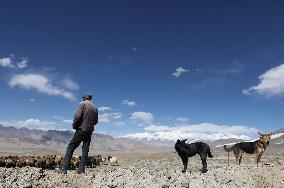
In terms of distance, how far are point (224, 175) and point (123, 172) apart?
3.32 m

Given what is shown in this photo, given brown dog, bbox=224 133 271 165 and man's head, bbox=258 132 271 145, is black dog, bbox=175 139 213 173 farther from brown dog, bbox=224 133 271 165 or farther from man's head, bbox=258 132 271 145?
man's head, bbox=258 132 271 145

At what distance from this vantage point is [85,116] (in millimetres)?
12156

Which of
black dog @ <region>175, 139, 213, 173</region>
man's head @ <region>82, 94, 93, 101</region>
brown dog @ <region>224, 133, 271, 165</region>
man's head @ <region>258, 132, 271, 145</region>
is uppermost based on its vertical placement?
man's head @ <region>82, 94, 93, 101</region>

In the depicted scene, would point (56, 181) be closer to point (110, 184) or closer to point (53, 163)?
point (110, 184)

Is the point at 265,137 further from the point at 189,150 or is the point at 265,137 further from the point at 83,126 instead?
the point at 83,126

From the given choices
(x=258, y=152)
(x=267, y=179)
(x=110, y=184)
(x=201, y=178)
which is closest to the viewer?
(x=110, y=184)

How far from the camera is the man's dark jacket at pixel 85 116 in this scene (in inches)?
476

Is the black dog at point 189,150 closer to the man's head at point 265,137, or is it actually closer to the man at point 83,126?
the man's head at point 265,137

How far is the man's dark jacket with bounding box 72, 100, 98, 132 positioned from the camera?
12.1 metres

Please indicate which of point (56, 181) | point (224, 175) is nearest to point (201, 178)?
point (224, 175)

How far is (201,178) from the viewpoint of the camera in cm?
1138

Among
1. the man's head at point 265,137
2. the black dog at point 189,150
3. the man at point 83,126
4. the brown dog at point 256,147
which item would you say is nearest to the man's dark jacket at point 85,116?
the man at point 83,126

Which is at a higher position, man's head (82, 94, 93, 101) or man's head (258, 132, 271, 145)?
man's head (82, 94, 93, 101)

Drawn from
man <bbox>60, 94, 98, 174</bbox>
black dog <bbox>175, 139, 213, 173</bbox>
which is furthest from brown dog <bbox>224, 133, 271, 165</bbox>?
man <bbox>60, 94, 98, 174</bbox>
